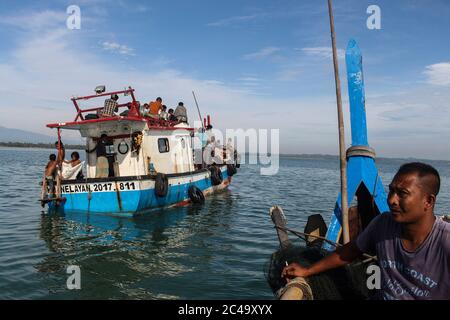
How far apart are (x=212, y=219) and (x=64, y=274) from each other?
25.4 ft

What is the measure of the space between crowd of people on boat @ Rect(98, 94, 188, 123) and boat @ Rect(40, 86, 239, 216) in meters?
0.16

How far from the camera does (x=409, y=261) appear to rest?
2.95 metres

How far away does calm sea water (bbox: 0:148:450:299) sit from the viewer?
23.7 feet

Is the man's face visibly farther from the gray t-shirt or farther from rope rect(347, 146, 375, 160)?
rope rect(347, 146, 375, 160)

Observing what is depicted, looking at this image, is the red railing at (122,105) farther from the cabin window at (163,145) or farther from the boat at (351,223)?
the boat at (351,223)

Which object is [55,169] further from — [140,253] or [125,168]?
[140,253]

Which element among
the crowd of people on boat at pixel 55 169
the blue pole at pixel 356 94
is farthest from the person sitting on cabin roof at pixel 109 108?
the blue pole at pixel 356 94

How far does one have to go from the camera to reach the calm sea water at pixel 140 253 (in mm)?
7227

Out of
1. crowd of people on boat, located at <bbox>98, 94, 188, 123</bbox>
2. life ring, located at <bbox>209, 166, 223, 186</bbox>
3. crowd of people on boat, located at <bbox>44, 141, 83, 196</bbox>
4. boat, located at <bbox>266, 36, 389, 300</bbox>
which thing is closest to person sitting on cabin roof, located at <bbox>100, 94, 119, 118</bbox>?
crowd of people on boat, located at <bbox>98, 94, 188, 123</bbox>

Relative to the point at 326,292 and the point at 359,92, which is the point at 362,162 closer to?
the point at 359,92

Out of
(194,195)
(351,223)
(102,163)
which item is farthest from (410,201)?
(194,195)
